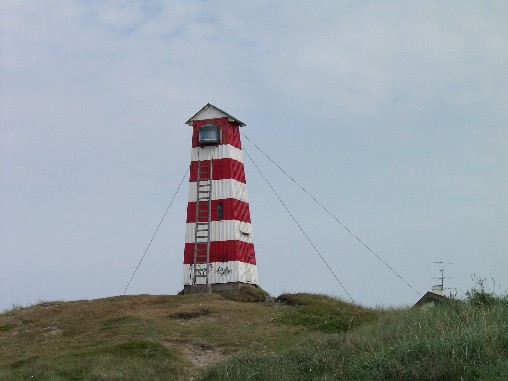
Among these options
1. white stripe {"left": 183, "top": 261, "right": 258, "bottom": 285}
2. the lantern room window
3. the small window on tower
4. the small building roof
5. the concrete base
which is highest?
the lantern room window

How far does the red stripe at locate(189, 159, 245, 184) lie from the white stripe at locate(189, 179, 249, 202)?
19cm

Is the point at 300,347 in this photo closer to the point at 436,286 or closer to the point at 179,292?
the point at 436,286

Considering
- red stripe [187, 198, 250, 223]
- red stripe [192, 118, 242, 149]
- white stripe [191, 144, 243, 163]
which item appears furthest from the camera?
red stripe [192, 118, 242, 149]

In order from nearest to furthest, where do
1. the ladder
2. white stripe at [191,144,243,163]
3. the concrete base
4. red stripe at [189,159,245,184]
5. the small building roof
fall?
the small building roof < the concrete base < the ladder < red stripe at [189,159,245,184] < white stripe at [191,144,243,163]

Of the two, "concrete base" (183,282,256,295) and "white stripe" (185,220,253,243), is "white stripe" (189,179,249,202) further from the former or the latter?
"concrete base" (183,282,256,295)

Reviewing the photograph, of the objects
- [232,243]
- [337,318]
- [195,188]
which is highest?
[195,188]

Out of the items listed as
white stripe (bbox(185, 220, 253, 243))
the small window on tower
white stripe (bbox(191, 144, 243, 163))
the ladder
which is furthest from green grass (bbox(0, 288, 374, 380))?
white stripe (bbox(191, 144, 243, 163))

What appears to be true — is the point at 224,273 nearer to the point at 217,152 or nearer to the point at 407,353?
the point at 217,152

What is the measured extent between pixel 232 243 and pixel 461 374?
18.1 metres

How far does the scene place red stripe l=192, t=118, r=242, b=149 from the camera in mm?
35344

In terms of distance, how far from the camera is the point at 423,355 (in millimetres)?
17406

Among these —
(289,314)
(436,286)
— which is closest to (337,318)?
(289,314)

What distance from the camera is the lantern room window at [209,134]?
115 ft

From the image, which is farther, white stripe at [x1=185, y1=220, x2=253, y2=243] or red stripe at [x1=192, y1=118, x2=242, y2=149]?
red stripe at [x1=192, y1=118, x2=242, y2=149]
